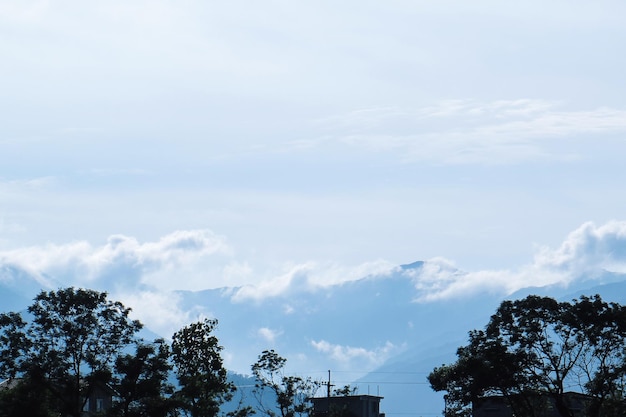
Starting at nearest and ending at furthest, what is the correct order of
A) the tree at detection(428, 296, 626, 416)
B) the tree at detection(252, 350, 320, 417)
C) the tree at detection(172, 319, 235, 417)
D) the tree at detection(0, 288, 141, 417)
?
the tree at detection(428, 296, 626, 416) < the tree at detection(0, 288, 141, 417) < the tree at detection(172, 319, 235, 417) < the tree at detection(252, 350, 320, 417)

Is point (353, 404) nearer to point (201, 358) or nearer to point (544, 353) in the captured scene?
point (201, 358)

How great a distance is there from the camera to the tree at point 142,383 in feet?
230

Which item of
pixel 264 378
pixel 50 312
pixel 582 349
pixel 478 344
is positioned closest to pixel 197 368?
pixel 264 378

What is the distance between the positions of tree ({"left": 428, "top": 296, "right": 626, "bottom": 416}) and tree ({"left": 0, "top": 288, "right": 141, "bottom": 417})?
81.1 ft

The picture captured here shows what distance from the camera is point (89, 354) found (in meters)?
70.6

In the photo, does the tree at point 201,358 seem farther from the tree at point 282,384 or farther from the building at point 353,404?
the building at point 353,404

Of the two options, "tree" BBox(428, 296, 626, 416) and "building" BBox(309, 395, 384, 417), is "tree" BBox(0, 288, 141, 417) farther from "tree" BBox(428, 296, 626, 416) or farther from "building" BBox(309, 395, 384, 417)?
"building" BBox(309, 395, 384, 417)

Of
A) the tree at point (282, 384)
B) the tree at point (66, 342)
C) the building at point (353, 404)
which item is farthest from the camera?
the building at point (353, 404)

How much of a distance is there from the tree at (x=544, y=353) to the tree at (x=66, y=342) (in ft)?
81.1

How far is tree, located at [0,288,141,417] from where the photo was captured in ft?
226

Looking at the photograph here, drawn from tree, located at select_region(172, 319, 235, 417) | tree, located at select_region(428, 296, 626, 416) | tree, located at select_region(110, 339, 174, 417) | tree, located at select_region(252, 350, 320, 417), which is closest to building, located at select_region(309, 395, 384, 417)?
tree, located at select_region(252, 350, 320, 417)

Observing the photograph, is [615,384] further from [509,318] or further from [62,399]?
[62,399]

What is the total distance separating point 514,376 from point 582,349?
15.9 ft

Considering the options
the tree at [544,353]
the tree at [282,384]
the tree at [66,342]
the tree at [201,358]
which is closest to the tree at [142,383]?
the tree at [66,342]
